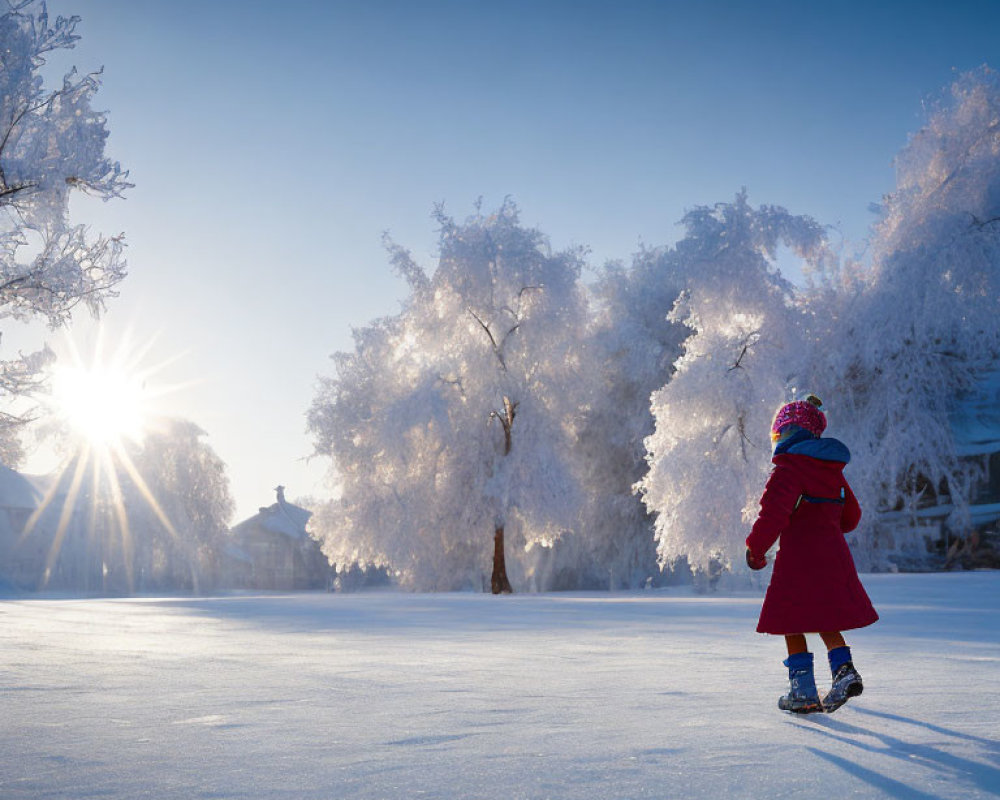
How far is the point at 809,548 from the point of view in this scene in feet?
14.2

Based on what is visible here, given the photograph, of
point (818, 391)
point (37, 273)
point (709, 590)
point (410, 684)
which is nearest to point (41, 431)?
point (37, 273)

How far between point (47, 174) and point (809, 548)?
31.4ft

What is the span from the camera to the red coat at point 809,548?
4.20m

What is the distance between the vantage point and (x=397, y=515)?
948 inches

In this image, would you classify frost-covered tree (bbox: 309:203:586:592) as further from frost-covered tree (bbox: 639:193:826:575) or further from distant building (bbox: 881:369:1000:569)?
distant building (bbox: 881:369:1000:569)

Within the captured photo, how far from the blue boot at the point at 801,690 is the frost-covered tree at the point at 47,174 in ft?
31.9

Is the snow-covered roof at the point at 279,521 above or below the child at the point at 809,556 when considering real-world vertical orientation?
above

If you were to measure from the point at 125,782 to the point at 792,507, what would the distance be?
311cm

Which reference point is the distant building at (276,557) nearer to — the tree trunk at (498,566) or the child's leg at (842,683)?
the tree trunk at (498,566)

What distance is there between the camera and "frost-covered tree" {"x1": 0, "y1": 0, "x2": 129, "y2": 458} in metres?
10.1

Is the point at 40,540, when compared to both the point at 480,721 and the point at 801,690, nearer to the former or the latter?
the point at 480,721

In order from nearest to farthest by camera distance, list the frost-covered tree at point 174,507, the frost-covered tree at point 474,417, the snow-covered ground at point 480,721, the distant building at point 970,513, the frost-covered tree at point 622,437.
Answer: the snow-covered ground at point 480,721 → the frost-covered tree at point 474,417 → the distant building at point 970,513 → the frost-covered tree at point 622,437 → the frost-covered tree at point 174,507

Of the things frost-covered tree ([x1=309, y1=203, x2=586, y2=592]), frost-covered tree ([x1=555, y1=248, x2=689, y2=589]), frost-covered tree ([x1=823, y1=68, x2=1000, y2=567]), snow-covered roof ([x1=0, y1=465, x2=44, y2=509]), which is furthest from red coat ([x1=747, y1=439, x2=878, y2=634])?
snow-covered roof ([x1=0, y1=465, x2=44, y2=509])

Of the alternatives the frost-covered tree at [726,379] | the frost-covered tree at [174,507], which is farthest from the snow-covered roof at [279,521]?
the frost-covered tree at [726,379]
